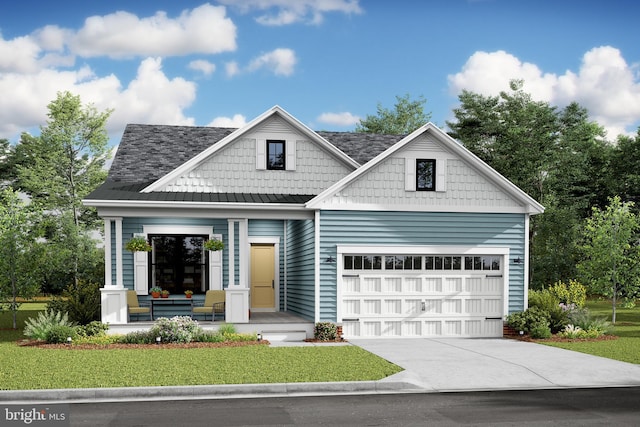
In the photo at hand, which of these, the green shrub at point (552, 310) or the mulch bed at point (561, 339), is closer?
the mulch bed at point (561, 339)

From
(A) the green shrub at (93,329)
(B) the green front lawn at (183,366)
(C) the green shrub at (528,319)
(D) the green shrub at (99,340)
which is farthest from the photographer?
(C) the green shrub at (528,319)

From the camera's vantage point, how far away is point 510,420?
876 centimetres

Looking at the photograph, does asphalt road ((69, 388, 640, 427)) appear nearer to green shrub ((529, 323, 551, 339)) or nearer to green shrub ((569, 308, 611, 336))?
green shrub ((529, 323, 551, 339))

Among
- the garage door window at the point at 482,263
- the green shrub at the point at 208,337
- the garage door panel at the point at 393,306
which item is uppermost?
the garage door window at the point at 482,263

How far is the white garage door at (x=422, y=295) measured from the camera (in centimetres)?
1842

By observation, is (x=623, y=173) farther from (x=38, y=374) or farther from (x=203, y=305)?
(x=38, y=374)

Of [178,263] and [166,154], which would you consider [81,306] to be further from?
[166,154]

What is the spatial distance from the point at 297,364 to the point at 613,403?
564 centimetres

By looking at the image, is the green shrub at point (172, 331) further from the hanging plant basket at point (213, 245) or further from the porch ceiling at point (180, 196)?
the porch ceiling at point (180, 196)

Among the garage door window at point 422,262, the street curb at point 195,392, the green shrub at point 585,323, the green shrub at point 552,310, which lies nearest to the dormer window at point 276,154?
the garage door window at point 422,262

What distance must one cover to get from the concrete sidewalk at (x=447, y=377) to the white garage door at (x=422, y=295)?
5.84 feet

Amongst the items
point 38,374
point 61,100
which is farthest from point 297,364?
point 61,100

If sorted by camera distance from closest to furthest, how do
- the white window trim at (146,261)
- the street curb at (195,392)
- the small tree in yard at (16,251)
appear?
the street curb at (195,392) < the white window trim at (146,261) < the small tree in yard at (16,251)

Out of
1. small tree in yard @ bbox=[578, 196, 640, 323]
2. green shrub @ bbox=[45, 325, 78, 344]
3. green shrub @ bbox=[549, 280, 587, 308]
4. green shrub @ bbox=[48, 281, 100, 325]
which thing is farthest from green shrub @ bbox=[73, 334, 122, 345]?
small tree in yard @ bbox=[578, 196, 640, 323]
